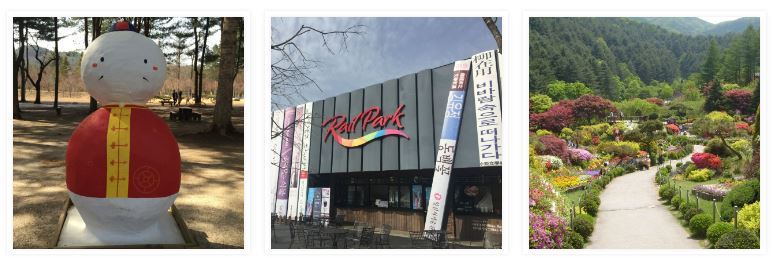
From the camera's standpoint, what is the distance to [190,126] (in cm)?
848

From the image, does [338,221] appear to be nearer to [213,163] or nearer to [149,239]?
[213,163]

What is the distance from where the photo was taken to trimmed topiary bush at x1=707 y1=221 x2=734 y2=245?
5.89 m

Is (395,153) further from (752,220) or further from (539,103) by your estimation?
(752,220)

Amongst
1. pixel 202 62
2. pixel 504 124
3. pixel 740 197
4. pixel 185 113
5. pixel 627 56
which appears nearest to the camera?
pixel 504 124

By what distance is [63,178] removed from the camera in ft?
22.3

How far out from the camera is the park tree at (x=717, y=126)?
6219mm

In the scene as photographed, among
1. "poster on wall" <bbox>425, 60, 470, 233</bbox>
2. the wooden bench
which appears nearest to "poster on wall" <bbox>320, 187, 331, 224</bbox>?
"poster on wall" <bbox>425, 60, 470, 233</bbox>

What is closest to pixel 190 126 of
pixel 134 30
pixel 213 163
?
pixel 213 163

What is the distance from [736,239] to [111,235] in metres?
5.92

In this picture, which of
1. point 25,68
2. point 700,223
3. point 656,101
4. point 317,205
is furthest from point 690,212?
point 25,68

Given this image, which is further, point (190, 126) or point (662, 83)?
point (190, 126)

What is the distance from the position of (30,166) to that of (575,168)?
609 cm
